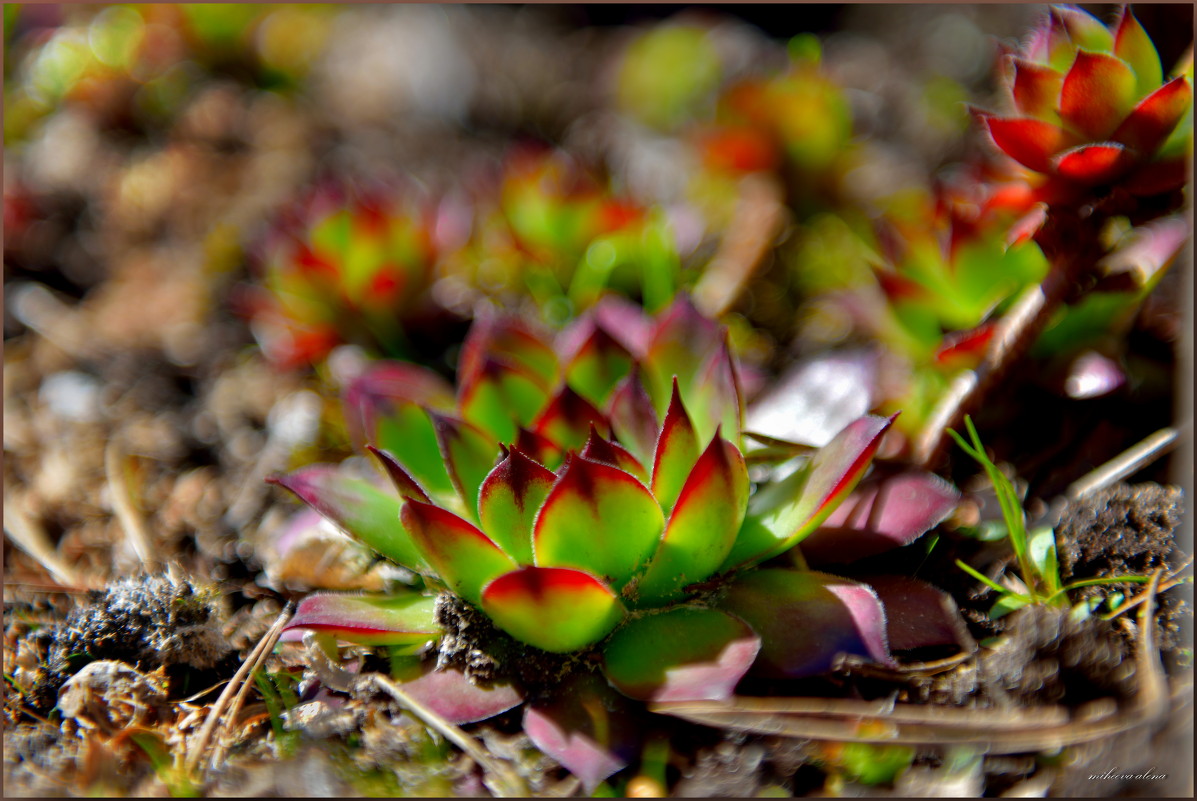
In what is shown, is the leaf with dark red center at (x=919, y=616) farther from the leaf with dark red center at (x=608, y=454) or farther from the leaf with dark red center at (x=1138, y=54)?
the leaf with dark red center at (x=1138, y=54)

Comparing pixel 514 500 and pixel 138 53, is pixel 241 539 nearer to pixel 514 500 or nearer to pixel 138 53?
pixel 514 500

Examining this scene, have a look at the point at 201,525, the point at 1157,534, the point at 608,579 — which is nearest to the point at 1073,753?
the point at 1157,534

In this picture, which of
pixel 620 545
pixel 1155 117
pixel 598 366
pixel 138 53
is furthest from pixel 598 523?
pixel 138 53

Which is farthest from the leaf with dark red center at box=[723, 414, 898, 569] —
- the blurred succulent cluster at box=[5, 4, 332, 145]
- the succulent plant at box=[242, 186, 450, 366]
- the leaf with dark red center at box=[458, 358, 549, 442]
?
the blurred succulent cluster at box=[5, 4, 332, 145]

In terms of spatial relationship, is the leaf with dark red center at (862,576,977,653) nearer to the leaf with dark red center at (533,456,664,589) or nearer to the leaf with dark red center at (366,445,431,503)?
the leaf with dark red center at (533,456,664,589)

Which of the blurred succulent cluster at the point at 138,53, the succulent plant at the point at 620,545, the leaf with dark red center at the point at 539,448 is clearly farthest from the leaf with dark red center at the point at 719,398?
the blurred succulent cluster at the point at 138,53

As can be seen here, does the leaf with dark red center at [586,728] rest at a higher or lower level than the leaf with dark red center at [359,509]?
lower
